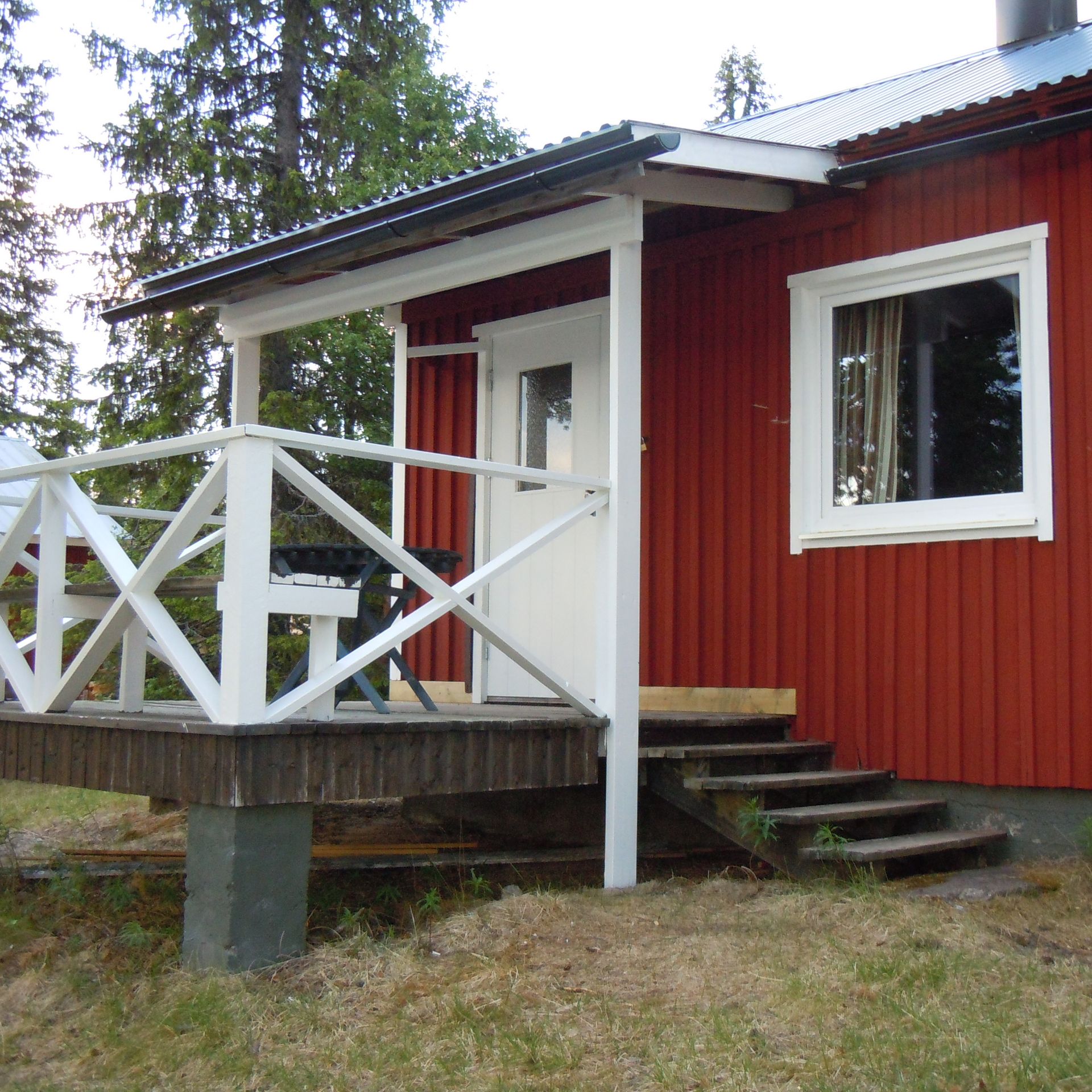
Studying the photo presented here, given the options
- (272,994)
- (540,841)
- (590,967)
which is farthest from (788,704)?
(272,994)

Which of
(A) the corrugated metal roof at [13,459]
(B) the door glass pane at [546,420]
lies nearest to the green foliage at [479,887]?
(B) the door glass pane at [546,420]

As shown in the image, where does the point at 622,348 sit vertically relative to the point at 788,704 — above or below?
above

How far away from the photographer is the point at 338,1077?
3.51 m

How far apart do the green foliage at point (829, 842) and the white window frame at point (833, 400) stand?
4.89 ft

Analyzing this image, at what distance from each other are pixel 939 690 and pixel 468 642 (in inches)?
110

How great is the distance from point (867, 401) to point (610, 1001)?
11.2 ft

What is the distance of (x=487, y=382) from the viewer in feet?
25.3

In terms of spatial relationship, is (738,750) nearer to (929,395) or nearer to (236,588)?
(929,395)

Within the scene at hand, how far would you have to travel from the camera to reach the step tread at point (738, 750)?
5512 millimetres

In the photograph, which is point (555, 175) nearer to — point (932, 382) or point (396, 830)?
point (932, 382)

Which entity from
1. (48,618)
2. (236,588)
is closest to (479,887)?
(236,588)

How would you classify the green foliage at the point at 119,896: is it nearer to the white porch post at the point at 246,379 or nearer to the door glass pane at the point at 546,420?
the white porch post at the point at 246,379

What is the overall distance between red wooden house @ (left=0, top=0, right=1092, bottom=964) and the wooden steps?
20 mm

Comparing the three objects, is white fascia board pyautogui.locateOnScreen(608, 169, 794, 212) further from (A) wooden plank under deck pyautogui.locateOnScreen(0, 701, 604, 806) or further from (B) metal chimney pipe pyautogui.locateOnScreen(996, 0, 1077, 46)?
(B) metal chimney pipe pyautogui.locateOnScreen(996, 0, 1077, 46)
